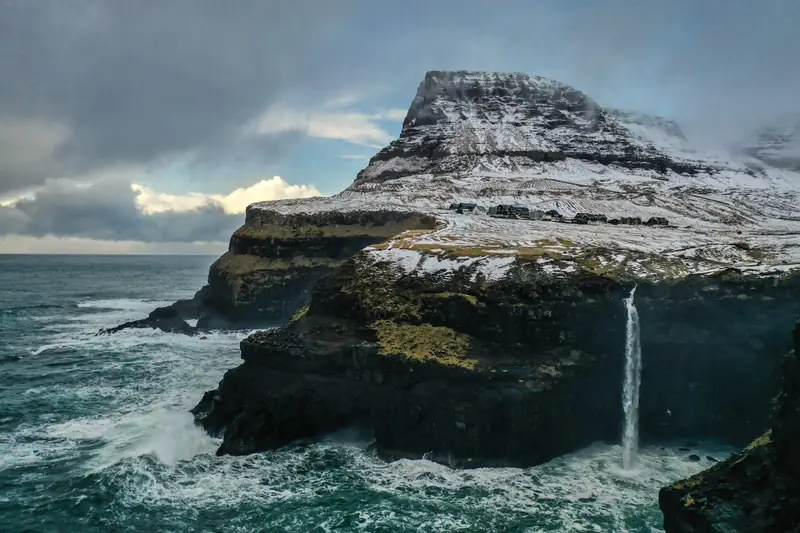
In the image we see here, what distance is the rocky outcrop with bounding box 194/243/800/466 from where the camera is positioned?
37781 millimetres

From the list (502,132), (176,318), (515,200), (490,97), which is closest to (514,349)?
(176,318)

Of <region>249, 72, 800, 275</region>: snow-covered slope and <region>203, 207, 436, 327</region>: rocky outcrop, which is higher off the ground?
<region>249, 72, 800, 275</region>: snow-covered slope

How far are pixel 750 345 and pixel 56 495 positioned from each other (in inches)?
1828

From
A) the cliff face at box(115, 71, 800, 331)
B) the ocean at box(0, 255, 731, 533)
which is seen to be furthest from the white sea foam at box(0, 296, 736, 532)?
the cliff face at box(115, 71, 800, 331)

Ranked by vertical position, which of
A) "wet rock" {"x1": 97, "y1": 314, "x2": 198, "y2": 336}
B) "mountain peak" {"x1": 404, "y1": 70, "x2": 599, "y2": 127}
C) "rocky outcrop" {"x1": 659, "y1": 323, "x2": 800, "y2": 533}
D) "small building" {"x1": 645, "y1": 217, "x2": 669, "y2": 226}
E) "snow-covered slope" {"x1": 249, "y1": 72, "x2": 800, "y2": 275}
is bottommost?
"wet rock" {"x1": 97, "y1": 314, "x2": 198, "y2": 336}

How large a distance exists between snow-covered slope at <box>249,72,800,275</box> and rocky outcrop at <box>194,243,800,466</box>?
42.0 ft

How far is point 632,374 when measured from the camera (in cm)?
4094

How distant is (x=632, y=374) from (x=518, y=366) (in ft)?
30.4

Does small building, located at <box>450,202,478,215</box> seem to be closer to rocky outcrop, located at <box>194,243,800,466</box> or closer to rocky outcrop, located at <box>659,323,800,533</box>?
rocky outcrop, located at <box>194,243,800,466</box>

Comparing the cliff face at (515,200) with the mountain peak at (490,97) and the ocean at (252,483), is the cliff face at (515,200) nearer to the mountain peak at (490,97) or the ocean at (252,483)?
the mountain peak at (490,97)

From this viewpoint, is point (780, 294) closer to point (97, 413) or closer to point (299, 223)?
point (97, 413)

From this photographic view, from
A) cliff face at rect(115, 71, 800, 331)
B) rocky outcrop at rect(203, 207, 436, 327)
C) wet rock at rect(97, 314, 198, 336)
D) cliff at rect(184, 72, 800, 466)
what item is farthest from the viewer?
rocky outcrop at rect(203, 207, 436, 327)

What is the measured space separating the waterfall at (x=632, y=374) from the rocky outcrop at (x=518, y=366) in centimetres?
66

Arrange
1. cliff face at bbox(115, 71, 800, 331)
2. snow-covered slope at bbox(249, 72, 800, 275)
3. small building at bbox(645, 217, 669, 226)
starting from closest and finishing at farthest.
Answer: cliff face at bbox(115, 71, 800, 331)
snow-covered slope at bbox(249, 72, 800, 275)
small building at bbox(645, 217, 669, 226)
